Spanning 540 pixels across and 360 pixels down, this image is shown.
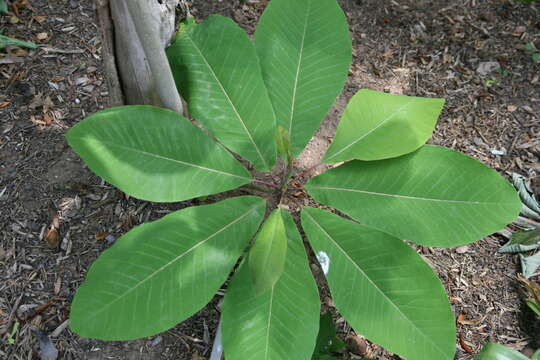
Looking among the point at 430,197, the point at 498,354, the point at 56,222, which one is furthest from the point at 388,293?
the point at 56,222

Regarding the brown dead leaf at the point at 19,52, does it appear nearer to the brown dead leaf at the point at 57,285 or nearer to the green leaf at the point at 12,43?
the green leaf at the point at 12,43

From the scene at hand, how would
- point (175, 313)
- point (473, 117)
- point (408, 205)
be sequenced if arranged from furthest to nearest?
point (473, 117)
point (408, 205)
point (175, 313)

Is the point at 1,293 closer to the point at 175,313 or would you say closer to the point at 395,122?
the point at 175,313

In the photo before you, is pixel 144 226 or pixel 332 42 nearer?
pixel 144 226

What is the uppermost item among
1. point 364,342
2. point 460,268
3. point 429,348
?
point 429,348

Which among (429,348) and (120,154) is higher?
(120,154)

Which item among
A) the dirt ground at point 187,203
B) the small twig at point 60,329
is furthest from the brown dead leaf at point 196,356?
the small twig at point 60,329

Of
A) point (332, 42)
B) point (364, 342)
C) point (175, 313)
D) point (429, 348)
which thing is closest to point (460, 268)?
point (364, 342)
